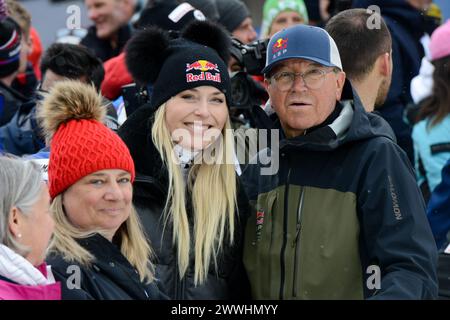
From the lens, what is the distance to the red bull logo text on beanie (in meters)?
4.66

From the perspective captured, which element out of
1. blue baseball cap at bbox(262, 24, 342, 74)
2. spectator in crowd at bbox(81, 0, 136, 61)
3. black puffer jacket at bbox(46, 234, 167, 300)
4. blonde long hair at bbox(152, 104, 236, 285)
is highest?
spectator in crowd at bbox(81, 0, 136, 61)

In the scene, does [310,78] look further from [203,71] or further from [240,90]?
[240,90]

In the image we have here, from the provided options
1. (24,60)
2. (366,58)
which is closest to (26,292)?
(366,58)

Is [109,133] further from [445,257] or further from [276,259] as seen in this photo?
[445,257]

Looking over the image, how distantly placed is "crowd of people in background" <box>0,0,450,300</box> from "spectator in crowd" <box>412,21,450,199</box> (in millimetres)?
1109

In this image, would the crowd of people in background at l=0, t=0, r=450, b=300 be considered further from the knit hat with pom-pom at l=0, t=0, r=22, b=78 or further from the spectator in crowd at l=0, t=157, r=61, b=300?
the knit hat with pom-pom at l=0, t=0, r=22, b=78

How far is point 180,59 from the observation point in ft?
15.5

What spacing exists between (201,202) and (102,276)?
73 centimetres

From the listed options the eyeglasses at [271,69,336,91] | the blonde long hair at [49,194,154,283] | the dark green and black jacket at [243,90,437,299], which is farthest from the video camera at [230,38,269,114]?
the blonde long hair at [49,194,154,283]

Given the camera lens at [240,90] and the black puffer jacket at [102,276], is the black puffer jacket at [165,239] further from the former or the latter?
the camera lens at [240,90]

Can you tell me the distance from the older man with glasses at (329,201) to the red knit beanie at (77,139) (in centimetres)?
67

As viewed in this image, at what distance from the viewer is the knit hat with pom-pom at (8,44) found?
6.71 metres

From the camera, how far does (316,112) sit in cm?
425

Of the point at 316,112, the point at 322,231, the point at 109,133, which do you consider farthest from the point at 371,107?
the point at 109,133
